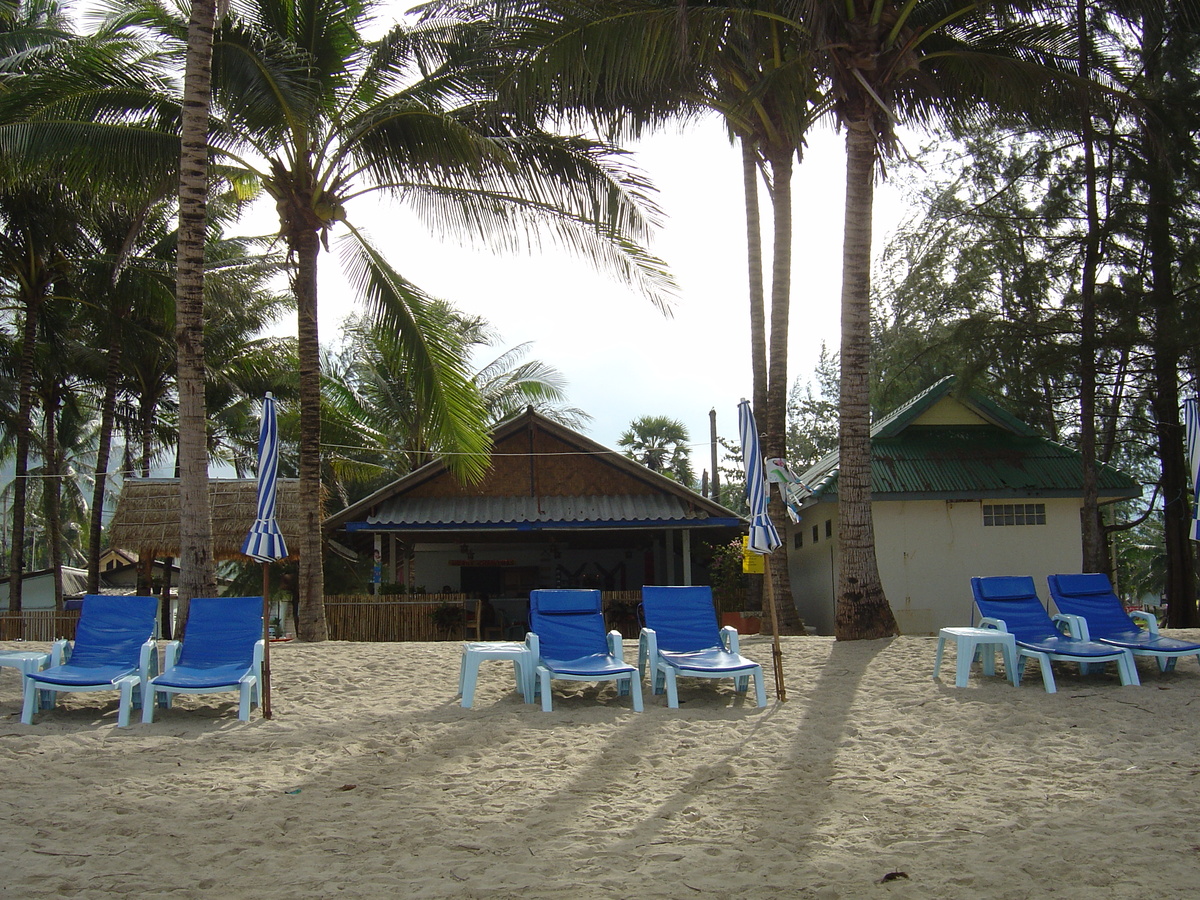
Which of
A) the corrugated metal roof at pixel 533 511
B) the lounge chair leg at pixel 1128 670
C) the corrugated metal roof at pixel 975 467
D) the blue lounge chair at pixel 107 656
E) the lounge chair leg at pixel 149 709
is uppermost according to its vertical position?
the corrugated metal roof at pixel 975 467

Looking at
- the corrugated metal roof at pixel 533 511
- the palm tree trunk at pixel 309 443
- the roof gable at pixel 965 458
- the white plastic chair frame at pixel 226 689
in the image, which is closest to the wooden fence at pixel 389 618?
the corrugated metal roof at pixel 533 511

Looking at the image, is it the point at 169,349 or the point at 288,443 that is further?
the point at 288,443

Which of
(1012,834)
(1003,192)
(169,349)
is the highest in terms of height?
(1003,192)

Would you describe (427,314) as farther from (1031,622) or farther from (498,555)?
(498,555)

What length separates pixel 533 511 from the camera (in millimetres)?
18000

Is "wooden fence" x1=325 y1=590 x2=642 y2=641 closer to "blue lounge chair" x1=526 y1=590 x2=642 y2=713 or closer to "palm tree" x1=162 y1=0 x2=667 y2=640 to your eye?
"palm tree" x1=162 y1=0 x2=667 y2=640

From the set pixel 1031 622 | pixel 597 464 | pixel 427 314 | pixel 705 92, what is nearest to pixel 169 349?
pixel 597 464

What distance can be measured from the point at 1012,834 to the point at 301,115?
9.21 meters

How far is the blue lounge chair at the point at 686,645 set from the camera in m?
8.04

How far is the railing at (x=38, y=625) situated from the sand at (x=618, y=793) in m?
9.13

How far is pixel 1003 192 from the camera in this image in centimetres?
1684

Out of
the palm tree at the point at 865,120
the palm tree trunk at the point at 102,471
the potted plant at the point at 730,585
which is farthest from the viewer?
the palm tree trunk at the point at 102,471

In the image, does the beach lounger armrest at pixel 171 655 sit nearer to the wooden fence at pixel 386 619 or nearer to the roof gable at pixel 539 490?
the wooden fence at pixel 386 619

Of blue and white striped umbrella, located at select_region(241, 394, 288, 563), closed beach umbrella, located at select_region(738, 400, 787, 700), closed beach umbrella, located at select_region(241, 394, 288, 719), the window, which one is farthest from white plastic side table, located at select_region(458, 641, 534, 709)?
the window
